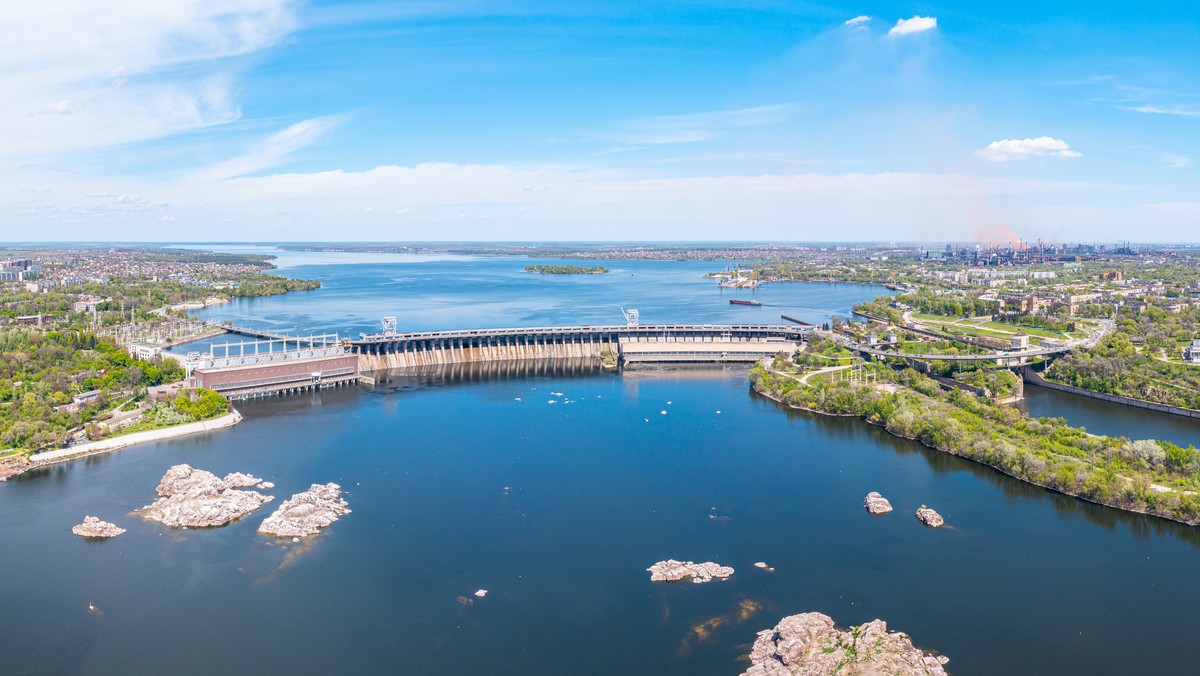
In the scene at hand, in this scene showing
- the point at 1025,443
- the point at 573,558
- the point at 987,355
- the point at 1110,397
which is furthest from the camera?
the point at 987,355

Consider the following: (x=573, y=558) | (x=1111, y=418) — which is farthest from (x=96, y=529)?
(x=1111, y=418)

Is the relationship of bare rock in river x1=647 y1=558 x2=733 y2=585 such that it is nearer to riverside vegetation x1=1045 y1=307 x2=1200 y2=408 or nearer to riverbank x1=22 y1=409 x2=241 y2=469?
riverbank x1=22 y1=409 x2=241 y2=469

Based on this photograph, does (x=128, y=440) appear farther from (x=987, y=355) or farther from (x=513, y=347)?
(x=987, y=355)

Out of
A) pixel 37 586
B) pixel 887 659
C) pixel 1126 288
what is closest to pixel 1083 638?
pixel 887 659

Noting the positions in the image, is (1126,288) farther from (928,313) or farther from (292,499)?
(292,499)

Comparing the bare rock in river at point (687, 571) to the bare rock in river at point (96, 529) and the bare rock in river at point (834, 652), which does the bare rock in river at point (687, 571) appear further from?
the bare rock in river at point (96, 529)

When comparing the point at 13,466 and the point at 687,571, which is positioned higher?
the point at 13,466
